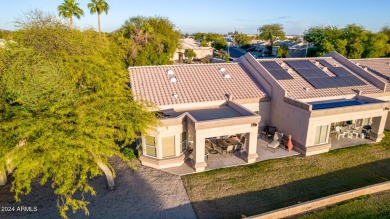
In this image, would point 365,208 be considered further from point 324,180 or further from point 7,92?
point 7,92

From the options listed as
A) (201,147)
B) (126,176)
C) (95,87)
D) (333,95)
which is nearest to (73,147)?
(95,87)

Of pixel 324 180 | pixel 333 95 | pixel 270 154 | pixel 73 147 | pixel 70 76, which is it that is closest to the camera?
pixel 73 147

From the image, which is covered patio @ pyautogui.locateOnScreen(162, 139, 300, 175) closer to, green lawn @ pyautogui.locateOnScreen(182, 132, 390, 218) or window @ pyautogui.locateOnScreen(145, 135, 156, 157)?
green lawn @ pyautogui.locateOnScreen(182, 132, 390, 218)

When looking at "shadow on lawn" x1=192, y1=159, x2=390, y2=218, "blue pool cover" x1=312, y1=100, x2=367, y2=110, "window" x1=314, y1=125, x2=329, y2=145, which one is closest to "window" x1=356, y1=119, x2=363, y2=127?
"blue pool cover" x1=312, y1=100, x2=367, y2=110

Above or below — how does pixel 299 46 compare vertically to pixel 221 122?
above

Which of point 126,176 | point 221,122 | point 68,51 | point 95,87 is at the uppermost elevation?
point 68,51

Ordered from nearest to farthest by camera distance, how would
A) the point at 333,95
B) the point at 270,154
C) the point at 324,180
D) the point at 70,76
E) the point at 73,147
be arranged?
1. the point at 73,147
2. the point at 70,76
3. the point at 324,180
4. the point at 270,154
5. the point at 333,95

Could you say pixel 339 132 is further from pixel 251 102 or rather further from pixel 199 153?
pixel 199 153
